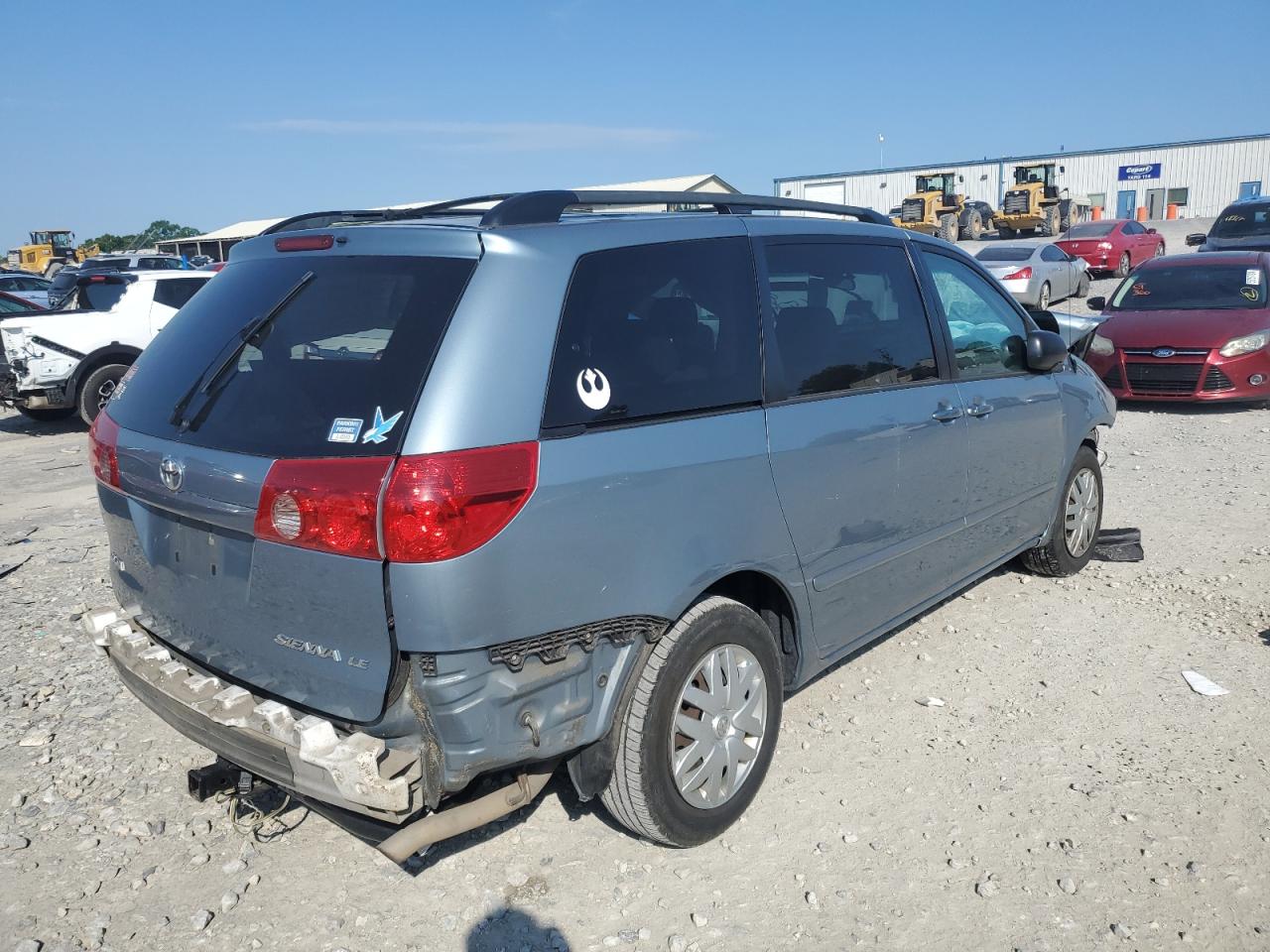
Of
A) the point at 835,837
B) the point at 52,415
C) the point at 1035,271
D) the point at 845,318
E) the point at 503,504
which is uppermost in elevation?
the point at 845,318

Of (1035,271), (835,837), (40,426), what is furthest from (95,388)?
(1035,271)

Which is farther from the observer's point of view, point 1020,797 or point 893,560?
point 893,560

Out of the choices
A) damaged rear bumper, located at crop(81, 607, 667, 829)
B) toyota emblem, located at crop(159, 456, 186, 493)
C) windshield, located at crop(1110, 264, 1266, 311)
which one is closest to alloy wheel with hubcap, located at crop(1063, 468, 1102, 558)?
damaged rear bumper, located at crop(81, 607, 667, 829)

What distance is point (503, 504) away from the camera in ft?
7.93

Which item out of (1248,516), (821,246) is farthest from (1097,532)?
(821,246)

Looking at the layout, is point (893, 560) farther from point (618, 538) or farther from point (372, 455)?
point (372, 455)

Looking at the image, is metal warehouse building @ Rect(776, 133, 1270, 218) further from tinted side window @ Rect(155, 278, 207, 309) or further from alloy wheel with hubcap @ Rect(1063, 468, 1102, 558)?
alloy wheel with hubcap @ Rect(1063, 468, 1102, 558)

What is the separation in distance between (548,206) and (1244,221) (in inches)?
812

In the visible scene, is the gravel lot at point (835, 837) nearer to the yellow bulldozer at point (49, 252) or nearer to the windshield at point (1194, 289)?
the windshield at point (1194, 289)

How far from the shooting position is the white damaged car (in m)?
10.8

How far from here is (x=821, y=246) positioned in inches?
144

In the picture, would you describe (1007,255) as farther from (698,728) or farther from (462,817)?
(462,817)

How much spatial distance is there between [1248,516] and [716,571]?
529cm

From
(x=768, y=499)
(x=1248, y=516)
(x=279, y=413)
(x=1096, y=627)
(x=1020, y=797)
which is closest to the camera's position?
(x=279, y=413)
